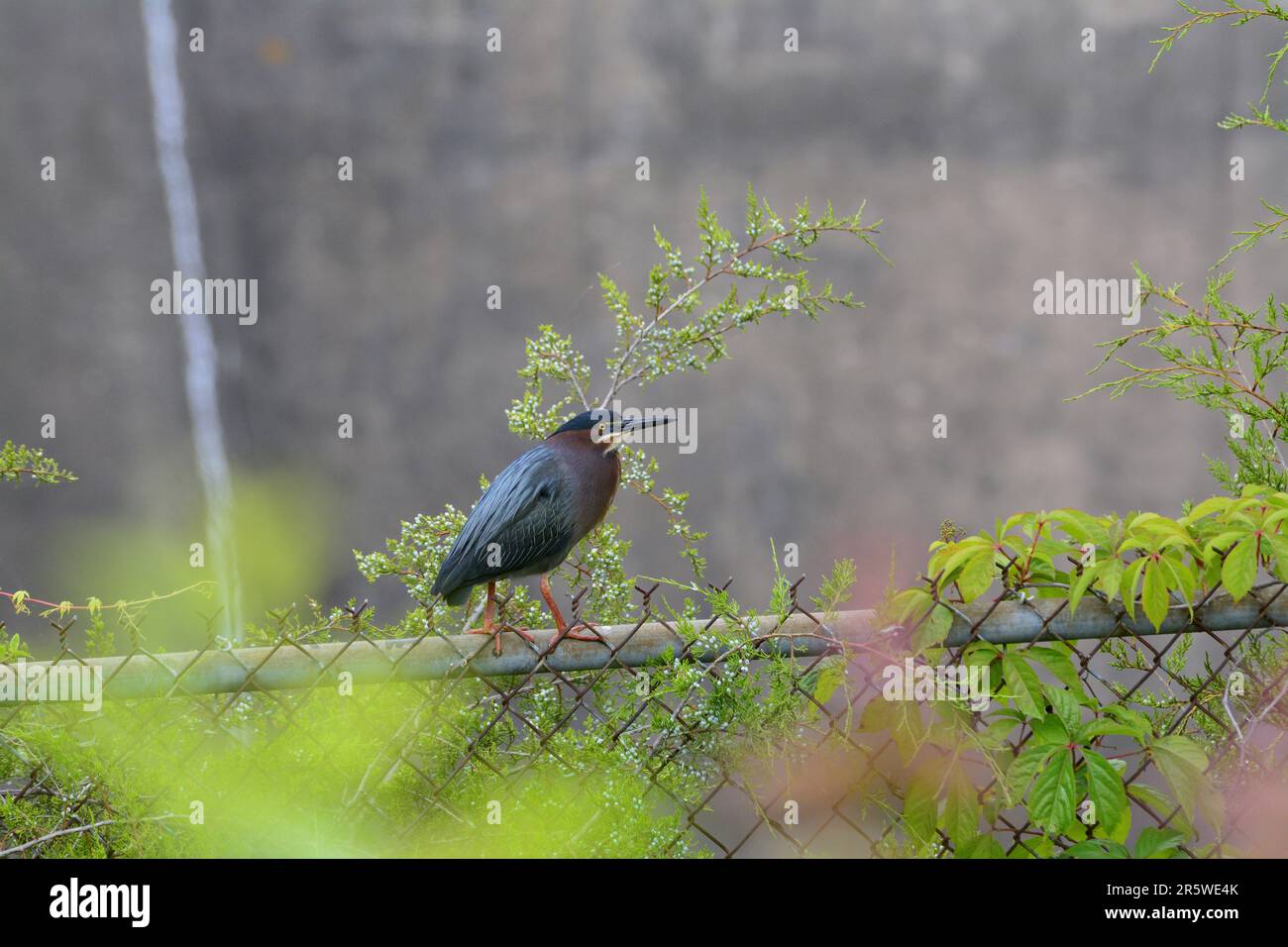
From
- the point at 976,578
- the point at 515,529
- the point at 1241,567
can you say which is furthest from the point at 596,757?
the point at 1241,567

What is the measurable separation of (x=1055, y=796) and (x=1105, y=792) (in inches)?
2.5

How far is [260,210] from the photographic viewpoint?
4.10 metres

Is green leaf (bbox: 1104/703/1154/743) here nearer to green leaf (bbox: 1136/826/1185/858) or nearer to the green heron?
green leaf (bbox: 1136/826/1185/858)

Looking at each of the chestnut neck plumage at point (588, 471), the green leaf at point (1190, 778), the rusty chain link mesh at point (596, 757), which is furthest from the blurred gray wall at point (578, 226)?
the green leaf at point (1190, 778)

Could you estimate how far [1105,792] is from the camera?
145cm

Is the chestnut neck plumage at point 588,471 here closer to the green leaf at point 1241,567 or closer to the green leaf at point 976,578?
the green leaf at point 976,578

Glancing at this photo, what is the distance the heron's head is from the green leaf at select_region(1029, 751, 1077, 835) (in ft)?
2.58

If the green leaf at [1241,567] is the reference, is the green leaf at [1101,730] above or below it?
below

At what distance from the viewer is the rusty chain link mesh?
1.41 meters

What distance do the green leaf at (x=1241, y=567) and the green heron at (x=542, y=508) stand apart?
81 centimetres

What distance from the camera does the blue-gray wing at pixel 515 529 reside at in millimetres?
1832

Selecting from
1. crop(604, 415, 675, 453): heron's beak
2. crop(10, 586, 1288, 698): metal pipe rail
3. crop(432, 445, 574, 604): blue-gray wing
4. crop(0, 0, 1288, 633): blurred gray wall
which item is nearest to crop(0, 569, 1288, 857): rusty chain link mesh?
crop(10, 586, 1288, 698): metal pipe rail

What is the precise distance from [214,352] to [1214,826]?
361 cm

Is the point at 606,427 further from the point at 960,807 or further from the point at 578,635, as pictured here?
the point at 960,807
